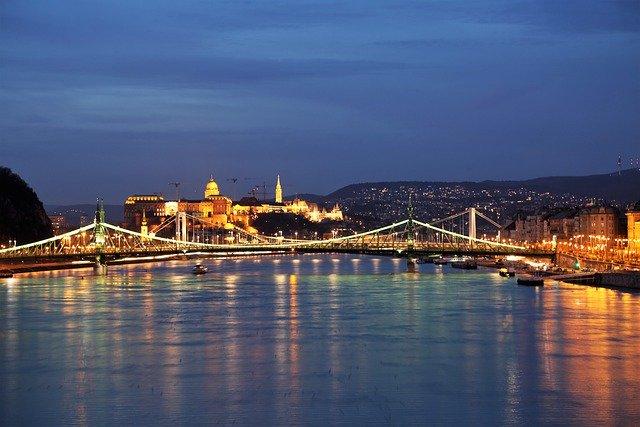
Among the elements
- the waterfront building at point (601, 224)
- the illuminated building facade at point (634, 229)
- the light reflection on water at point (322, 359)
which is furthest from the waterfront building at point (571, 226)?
the light reflection on water at point (322, 359)

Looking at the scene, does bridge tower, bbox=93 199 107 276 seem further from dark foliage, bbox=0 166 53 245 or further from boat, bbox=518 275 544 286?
boat, bbox=518 275 544 286

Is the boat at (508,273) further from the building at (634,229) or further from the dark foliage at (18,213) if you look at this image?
the dark foliage at (18,213)

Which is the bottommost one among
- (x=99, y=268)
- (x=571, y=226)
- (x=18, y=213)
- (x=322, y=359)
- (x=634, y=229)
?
(x=322, y=359)

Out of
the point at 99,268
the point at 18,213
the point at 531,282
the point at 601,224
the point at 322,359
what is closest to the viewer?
the point at 322,359

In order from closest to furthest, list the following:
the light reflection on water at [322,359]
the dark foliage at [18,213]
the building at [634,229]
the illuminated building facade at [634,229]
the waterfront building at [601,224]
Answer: the light reflection on water at [322,359]
the building at [634,229]
the illuminated building facade at [634,229]
the dark foliage at [18,213]
the waterfront building at [601,224]

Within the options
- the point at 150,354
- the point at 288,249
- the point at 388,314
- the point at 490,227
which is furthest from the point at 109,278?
the point at 490,227

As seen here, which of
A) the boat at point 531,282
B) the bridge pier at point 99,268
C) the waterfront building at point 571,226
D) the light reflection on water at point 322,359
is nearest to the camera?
the light reflection on water at point 322,359

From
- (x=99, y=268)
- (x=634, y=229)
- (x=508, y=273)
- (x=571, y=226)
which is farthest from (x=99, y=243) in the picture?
(x=571, y=226)

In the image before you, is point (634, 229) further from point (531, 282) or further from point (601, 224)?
point (531, 282)

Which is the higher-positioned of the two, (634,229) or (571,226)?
(571,226)
